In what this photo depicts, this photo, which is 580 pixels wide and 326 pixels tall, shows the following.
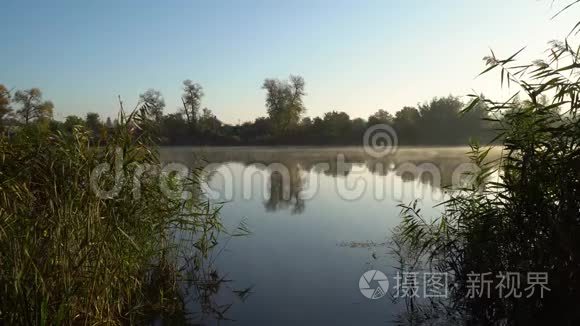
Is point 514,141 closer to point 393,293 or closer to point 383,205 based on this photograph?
point 393,293

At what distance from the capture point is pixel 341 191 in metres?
12.4

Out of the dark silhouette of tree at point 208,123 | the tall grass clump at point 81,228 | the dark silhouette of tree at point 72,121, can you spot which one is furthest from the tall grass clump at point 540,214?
the dark silhouette of tree at point 208,123

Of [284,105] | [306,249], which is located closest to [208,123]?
[284,105]

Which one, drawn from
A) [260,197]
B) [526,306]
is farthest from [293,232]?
[526,306]

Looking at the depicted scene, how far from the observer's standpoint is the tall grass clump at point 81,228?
283 centimetres

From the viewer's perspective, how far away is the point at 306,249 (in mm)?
6461

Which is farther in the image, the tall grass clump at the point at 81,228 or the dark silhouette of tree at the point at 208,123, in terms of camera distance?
the dark silhouette of tree at the point at 208,123

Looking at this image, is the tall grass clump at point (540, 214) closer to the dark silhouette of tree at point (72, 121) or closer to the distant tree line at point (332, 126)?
the dark silhouette of tree at point (72, 121)

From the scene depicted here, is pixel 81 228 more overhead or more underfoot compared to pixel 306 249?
more overhead

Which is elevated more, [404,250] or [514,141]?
[514,141]

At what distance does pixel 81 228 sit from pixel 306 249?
3721mm

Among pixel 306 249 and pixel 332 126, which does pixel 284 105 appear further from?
pixel 306 249

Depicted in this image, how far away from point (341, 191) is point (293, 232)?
16.4 feet

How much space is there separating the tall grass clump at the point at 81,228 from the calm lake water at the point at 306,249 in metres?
0.80
